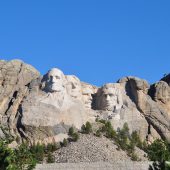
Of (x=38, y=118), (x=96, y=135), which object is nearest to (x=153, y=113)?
(x=96, y=135)

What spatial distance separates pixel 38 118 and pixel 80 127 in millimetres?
3175

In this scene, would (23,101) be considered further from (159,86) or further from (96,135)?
(159,86)

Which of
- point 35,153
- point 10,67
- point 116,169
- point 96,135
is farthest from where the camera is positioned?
point 10,67

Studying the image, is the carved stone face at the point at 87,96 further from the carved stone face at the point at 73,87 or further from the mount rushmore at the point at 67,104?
the carved stone face at the point at 73,87

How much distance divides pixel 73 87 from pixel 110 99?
2964 millimetres

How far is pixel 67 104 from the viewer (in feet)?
169

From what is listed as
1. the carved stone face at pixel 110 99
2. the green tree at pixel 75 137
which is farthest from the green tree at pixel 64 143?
the carved stone face at pixel 110 99

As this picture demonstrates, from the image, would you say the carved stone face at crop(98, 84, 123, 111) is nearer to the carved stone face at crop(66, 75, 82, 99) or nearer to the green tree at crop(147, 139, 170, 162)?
the carved stone face at crop(66, 75, 82, 99)

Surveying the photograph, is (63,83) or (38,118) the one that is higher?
(63,83)

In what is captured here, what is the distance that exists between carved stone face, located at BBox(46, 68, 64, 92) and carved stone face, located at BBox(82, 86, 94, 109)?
2770 mm

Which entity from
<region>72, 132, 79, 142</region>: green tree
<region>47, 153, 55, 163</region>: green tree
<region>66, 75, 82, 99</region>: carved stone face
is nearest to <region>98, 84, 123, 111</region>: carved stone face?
<region>66, 75, 82, 99</region>: carved stone face

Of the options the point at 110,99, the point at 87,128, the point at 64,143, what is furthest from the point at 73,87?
the point at 64,143

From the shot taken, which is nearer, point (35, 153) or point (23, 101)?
point (35, 153)

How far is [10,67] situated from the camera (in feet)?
176
